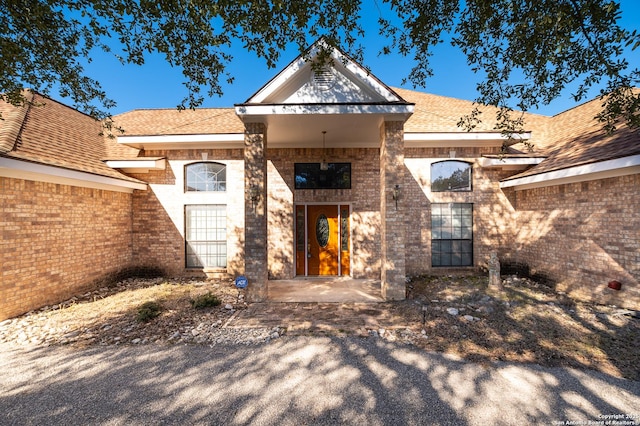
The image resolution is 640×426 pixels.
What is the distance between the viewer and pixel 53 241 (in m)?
6.53

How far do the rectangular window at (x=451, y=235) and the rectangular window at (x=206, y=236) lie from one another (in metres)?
7.49

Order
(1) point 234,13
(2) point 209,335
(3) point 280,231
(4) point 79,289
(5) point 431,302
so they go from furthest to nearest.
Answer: (3) point 280,231 → (4) point 79,289 → (5) point 431,302 → (2) point 209,335 → (1) point 234,13

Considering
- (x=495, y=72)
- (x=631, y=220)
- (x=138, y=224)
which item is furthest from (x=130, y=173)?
(x=631, y=220)

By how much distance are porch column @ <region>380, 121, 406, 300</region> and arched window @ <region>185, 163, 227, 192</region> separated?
19.0 feet

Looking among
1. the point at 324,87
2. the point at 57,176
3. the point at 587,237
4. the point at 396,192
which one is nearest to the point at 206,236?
the point at 57,176

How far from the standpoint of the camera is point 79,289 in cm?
715

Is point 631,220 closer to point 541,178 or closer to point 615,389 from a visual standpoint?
point 541,178

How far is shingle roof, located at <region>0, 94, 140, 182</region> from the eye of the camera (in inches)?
253

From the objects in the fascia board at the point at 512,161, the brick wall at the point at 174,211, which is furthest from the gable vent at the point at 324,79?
the fascia board at the point at 512,161

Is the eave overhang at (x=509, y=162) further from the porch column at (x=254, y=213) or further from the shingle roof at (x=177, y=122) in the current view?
the shingle roof at (x=177, y=122)

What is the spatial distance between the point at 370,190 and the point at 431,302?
4.10 m

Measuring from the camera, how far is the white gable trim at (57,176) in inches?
218

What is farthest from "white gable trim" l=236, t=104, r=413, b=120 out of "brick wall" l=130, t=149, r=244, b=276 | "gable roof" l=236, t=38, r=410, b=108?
→ "brick wall" l=130, t=149, r=244, b=276

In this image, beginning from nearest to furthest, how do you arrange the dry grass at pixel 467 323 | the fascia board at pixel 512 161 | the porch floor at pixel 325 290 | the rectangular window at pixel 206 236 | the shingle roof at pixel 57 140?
the dry grass at pixel 467 323 → the shingle roof at pixel 57 140 → the porch floor at pixel 325 290 → the fascia board at pixel 512 161 → the rectangular window at pixel 206 236
